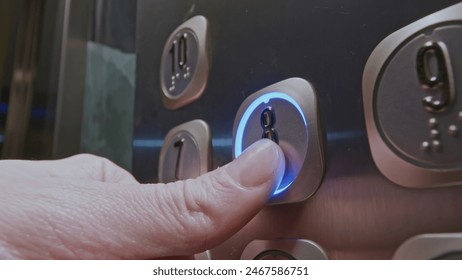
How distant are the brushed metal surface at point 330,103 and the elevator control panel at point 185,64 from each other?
1 cm

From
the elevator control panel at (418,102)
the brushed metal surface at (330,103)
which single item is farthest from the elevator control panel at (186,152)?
the elevator control panel at (418,102)

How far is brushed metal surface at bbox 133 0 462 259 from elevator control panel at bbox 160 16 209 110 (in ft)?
0.04

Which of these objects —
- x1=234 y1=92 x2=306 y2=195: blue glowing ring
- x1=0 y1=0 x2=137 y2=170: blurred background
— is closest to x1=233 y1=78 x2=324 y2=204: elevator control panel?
x1=234 y1=92 x2=306 y2=195: blue glowing ring

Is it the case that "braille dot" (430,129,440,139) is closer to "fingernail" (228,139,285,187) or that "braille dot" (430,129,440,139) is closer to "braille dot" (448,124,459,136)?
"braille dot" (448,124,459,136)

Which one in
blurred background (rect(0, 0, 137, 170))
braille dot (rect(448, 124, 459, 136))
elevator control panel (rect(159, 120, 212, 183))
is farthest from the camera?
blurred background (rect(0, 0, 137, 170))

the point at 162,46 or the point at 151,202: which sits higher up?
the point at 162,46

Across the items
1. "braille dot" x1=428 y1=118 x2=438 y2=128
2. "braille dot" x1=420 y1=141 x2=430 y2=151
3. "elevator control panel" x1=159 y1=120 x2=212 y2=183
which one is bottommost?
"elevator control panel" x1=159 y1=120 x2=212 y2=183

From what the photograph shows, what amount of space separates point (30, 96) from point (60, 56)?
76 mm

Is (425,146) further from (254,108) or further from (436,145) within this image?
(254,108)

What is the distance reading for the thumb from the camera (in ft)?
1.03

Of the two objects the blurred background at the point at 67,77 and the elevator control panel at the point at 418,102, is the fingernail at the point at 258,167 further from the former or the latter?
the blurred background at the point at 67,77
